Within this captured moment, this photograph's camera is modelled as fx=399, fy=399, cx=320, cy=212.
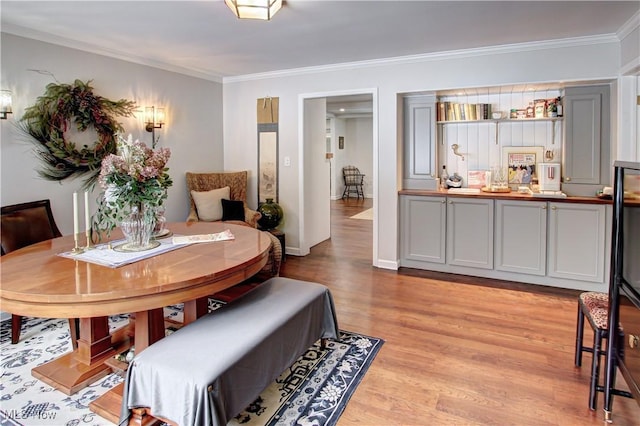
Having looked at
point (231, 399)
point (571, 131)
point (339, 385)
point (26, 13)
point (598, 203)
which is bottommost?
point (339, 385)

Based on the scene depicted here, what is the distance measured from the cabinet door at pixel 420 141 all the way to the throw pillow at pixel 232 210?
6.51ft

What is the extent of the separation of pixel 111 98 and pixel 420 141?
10.9 ft

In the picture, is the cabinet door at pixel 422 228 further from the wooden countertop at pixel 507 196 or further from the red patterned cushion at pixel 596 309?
the red patterned cushion at pixel 596 309

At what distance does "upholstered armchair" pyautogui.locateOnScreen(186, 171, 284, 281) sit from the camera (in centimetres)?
468

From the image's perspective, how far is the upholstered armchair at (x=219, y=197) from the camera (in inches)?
184

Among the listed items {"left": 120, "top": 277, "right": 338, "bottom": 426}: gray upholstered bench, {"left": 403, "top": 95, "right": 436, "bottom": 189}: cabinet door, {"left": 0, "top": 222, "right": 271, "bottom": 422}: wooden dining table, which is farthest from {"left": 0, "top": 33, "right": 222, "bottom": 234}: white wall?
{"left": 120, "top": 277, "right": 338, "bottom": 426}: gray upholstered bench

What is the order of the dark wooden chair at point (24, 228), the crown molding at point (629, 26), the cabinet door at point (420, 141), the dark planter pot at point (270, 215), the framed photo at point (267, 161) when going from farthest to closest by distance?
the framed photo at point (267, 161) < the dark planter pot at point (270, 215) < the cabinet door at point (420, 141) < the crown molding at point (629, 26) < the dark wooden chair at point (24, 228)

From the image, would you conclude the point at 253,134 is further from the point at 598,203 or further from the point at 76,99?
the point at 598,203

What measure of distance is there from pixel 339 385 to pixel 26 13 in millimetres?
3443

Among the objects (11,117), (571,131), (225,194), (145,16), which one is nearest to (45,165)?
(11,117)

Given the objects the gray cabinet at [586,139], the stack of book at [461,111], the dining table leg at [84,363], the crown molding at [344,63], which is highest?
the crown molding at [344,63]

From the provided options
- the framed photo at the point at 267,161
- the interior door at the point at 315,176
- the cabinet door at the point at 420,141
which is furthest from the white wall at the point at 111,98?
the cabinet door at the point at 420,141

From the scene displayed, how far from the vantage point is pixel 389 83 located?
443cm

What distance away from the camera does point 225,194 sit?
490 centimetres
